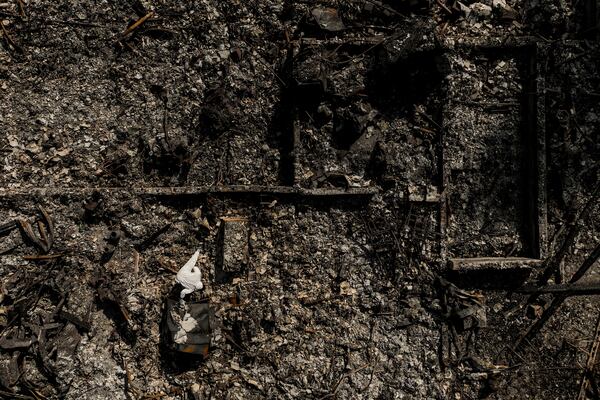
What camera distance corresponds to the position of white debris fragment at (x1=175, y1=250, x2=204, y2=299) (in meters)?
3.26

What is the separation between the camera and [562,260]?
342cm

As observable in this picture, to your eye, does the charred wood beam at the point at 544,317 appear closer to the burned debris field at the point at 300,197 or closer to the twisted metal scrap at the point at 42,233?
the burned debris field at the point at 300,197

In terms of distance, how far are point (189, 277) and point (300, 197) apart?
2.89ft

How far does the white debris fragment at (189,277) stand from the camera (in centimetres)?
326

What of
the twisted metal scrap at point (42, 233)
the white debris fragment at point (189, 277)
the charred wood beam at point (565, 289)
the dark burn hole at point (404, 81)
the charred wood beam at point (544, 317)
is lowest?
the charred wood beam at point (544, 317)

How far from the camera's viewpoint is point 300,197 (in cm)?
333

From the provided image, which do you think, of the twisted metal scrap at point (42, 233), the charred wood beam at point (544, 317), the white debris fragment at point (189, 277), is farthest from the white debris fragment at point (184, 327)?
the charred wood beam at point (544, 317)

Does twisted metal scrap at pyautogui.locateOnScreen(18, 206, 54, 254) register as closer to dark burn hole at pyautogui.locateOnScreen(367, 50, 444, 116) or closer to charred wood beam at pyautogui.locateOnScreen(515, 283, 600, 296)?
dark burn hole at pyautogui.locateOnScreen(367, 50, 444, 116)

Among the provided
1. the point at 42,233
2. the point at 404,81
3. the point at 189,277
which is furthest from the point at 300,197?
the point at 42,233

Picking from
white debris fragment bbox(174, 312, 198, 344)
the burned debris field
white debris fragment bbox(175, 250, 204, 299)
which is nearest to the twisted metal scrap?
the burned debris field

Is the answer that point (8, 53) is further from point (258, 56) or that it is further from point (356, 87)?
point (356, 87)

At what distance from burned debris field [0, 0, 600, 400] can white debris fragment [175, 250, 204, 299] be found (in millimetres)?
13

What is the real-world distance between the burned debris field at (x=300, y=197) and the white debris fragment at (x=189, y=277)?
0.04 feet

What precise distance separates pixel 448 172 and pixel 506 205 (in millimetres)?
479
